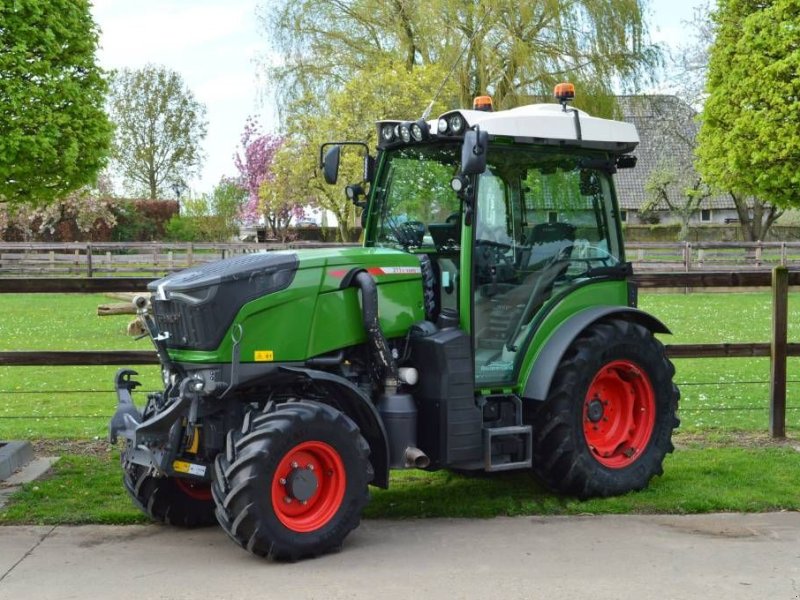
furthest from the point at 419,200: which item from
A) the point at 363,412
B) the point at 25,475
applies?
the point at 25,475

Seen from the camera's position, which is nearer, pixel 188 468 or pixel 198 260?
pixel 188 468

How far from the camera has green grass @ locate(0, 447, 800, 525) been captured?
21.2ft

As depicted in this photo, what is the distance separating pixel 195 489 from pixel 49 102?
308 centimetres

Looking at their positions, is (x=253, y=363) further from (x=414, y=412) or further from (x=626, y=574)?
(x=626, y=574)

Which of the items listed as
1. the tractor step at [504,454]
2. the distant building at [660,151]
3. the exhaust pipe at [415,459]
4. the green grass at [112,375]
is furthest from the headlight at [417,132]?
the distant building at [660,151]

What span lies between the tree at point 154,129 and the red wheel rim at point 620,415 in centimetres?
5120

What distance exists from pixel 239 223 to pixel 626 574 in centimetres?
4891

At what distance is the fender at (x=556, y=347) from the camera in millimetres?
6398

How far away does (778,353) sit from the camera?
8.53 m

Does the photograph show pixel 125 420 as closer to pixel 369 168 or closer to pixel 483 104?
pixel 369 168

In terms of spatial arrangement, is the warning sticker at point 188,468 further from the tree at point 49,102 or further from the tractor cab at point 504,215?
the tree at point 49,102

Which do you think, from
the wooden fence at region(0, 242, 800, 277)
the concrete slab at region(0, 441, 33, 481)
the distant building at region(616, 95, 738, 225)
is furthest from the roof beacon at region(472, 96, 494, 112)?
the distant building at region(616, 95, 738, 225)

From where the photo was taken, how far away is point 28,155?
738 cm

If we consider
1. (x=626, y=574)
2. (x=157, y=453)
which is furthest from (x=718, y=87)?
(x=157, y=453)
